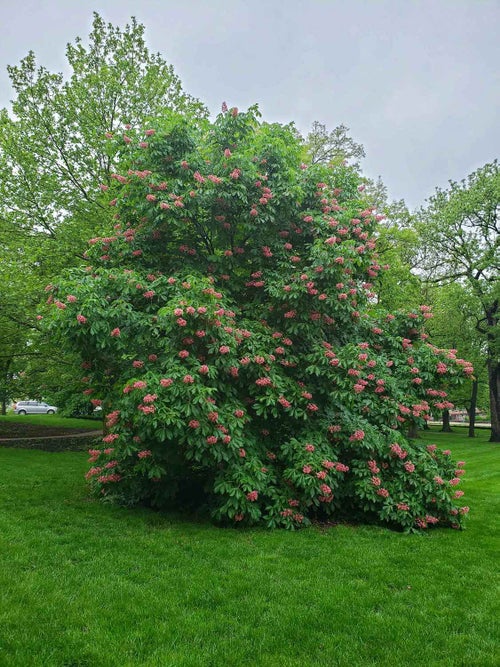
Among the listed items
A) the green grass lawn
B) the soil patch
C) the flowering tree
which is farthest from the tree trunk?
the soil patch

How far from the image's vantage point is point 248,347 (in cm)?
611

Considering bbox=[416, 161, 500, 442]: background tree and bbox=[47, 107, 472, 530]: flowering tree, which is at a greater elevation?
bbox=[416, 161, 500, 442]: background tree

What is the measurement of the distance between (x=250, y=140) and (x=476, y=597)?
6.98m

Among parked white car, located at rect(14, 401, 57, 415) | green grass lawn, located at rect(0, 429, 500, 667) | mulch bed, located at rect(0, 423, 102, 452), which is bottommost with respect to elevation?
parked white car, located at rect(14, 401, 57, 415)

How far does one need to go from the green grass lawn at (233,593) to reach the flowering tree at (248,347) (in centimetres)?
64

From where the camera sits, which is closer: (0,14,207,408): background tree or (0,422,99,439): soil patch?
(0,14,207,408): background tree

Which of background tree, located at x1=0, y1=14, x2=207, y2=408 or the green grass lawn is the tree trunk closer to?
the green grass lawn

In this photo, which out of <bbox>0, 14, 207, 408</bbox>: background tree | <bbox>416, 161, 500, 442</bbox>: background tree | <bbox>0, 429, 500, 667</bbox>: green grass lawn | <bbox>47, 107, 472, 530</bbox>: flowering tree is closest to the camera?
<bbox>0, 429, 500, 667</bbox>: green grass lawn

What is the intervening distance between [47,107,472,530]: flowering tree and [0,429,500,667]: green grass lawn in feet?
2.11

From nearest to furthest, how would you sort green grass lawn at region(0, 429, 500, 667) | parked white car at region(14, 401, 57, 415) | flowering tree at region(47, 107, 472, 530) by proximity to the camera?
1. green grass lawn at region(0, 429, 500, 667)
2. flowering tree at region(47, 107, 472, 530)
3. parked white car at region(14, 401, 57, 415)

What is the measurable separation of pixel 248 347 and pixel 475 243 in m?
21.9

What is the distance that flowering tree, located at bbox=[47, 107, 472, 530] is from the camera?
5.66m

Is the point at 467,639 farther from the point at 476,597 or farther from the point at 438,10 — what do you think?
the point at 438,10

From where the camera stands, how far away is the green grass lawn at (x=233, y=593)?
3.01 metres
